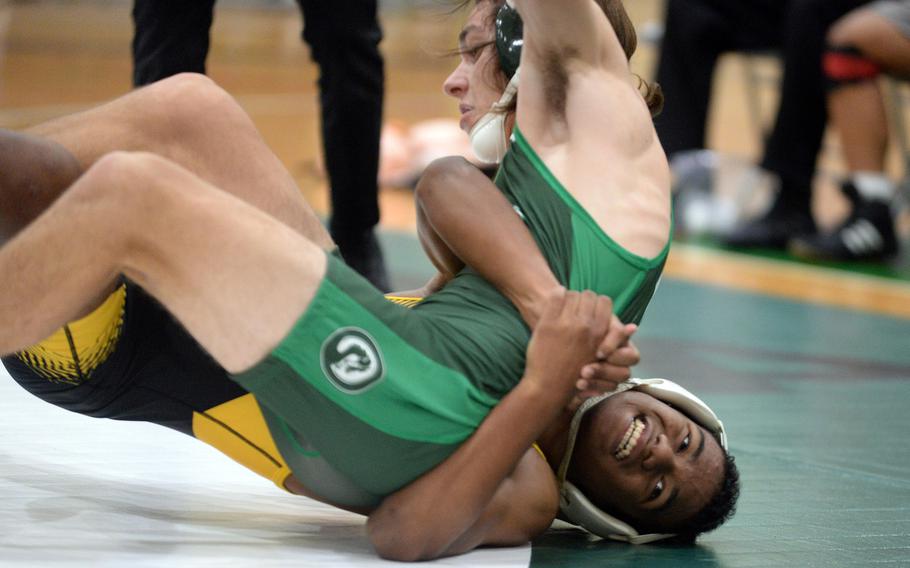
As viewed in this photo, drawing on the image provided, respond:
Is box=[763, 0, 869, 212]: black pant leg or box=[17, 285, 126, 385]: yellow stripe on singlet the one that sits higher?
box=[17, 285, 126, 385]: yellow stripe on singlet

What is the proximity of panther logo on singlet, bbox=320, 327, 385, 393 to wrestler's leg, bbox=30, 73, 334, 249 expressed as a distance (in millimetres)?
371

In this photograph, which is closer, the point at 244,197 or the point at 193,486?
the point at 244,197

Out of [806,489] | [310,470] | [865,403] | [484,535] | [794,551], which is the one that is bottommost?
[865,403]

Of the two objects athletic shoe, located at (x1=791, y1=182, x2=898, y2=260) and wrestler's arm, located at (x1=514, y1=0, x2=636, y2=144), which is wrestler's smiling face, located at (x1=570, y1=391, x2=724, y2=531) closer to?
wrestler's arm, located at (x1=514, y1=0, x2=636, y2=144)

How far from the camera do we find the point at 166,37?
3051 mm

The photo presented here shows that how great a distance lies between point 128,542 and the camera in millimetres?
1985

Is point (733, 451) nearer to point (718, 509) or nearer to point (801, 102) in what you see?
point (718, 509)

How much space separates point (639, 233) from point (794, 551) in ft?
1.75

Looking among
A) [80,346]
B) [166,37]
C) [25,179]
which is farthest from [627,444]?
[166,37]

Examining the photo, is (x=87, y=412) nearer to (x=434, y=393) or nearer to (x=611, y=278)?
(x=434, y=393)

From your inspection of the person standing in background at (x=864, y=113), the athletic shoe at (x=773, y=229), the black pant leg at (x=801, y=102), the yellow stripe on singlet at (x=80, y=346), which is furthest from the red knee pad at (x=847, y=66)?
the yellow stripe on singlet at (x=80, y=346)

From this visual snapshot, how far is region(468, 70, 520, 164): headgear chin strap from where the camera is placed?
7.52 feet

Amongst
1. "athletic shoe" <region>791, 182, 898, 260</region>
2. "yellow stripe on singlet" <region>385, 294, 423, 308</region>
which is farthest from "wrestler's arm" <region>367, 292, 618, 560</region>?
"athletic shoe" <region>791, 182, 898, 260</region>

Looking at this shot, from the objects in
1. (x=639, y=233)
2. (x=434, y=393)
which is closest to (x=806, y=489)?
(x=639, y=233)
